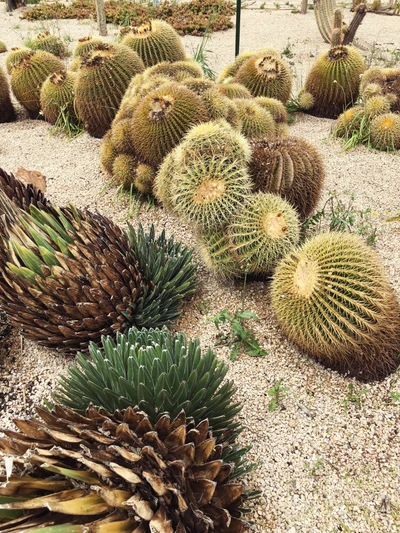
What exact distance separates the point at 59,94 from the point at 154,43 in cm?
113

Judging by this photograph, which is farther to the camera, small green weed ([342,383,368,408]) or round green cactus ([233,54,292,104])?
round green cactus ([233,54,292,104])

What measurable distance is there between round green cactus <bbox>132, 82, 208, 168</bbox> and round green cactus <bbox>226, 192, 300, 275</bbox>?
897 millimetres

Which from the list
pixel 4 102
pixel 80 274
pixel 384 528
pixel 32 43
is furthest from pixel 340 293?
pixel 32 43

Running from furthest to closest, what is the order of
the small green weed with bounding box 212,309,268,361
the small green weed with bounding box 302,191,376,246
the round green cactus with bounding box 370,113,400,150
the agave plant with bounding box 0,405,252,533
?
the round green cactus with bounding box 370,113,400,150 → the small green weed with bounding box 302,191,376,246 → the small green weed with bounding box 212,309,268,361 → the agave plant with bounding box 0,405,252,533

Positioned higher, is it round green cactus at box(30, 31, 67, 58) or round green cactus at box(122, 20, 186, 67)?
round green cactus at box(122, 20, 186, 67)

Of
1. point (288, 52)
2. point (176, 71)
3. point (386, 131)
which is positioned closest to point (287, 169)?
point (176, 71)

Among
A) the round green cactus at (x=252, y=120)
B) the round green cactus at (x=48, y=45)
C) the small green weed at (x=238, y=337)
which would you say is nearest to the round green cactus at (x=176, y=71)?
the round green cactus at (x=252, y=120)

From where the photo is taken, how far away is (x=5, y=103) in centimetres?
571

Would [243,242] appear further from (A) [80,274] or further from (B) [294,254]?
(A) [80,274]

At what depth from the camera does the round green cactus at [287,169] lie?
306 cm

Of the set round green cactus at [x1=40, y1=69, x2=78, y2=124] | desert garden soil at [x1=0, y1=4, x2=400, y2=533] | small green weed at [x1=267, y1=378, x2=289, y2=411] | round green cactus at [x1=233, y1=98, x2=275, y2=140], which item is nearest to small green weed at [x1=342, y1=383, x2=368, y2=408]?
desert garden soil at [x1=0, y1=4, x2=400, y2=533]

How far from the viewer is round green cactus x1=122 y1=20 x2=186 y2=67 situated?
16.5 ft

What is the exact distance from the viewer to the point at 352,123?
4.94 metres

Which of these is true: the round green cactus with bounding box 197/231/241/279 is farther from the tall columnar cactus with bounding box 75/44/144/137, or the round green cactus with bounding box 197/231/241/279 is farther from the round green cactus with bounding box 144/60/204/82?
the tall columnar cactus with bounding box 75/44/144/137
